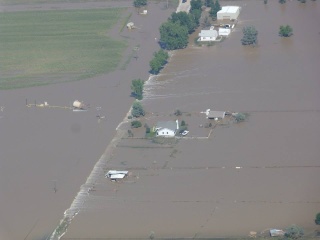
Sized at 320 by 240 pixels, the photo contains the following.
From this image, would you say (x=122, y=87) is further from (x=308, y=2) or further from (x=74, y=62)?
(x=308, y=2)

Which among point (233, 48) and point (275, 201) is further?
point (233, 48)

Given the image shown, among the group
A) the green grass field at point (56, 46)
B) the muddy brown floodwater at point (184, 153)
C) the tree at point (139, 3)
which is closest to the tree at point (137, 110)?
the muddy brown floodwater at point (184, 153)

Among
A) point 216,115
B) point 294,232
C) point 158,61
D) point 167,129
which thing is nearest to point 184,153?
point 167,129

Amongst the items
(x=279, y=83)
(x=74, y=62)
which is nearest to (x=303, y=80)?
(x=279, y=83)

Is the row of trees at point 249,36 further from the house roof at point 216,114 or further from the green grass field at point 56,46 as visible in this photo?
the house roof at point 216,114

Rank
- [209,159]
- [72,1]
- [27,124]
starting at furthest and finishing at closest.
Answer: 1. [72,1]
2. [27,124]
3. [209,159]

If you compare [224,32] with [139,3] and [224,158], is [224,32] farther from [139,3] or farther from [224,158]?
Result: [224,158]

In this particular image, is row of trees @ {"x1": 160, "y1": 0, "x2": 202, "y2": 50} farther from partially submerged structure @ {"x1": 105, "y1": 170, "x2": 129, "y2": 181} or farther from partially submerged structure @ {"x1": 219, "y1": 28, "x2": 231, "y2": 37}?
partially submerged structure @ {"x1": 105, "y1": 170, "x2": 129, "y2": 181}
